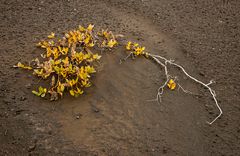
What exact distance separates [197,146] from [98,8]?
7.32 ft

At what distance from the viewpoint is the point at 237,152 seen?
2439 mm

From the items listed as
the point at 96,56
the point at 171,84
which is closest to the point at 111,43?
the point at 96,56

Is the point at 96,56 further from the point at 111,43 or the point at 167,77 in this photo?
the point at 167,77

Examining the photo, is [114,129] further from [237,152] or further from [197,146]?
[237,152]

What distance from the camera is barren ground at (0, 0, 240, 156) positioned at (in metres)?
2.33

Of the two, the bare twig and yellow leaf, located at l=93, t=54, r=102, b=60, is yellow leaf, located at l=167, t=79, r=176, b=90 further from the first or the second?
yellow leaf, located at l=93, t=54, r=102, b=60

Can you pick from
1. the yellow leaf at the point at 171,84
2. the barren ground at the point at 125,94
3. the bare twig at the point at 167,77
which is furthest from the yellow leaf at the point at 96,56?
the yellow leaf at the point at 171,84

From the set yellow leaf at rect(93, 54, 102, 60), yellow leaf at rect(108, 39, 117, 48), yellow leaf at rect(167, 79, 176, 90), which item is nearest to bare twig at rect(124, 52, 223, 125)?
yellow leaf at rect(167, 79, 176, 90)

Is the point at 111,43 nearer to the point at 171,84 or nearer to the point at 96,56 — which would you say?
the point at 96,56

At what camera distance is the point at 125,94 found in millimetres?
2680

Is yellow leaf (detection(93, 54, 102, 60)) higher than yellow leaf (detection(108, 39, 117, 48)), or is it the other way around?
yellow leaf (detection(108, 39, 117, 48))

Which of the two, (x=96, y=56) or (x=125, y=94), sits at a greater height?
(x=96, y=56)

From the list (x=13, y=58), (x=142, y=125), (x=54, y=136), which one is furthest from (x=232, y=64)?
(x=13, y=58)

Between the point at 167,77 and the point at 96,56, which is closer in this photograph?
the point at 96,56
